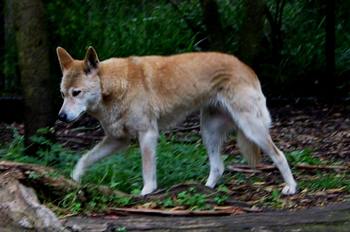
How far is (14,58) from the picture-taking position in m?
7.61

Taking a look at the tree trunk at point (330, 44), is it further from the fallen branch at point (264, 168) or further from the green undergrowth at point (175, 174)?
the fallen branch at point (264, 168)

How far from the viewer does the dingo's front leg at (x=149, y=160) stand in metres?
4.80

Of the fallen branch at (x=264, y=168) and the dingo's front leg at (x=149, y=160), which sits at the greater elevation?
the dingo's front leg at (x=149, y=160)

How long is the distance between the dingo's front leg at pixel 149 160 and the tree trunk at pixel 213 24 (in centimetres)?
324

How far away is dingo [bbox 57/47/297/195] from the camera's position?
192 inches

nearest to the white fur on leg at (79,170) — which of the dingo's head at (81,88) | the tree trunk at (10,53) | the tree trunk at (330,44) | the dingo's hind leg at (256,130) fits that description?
the dingo's head at (81,88)

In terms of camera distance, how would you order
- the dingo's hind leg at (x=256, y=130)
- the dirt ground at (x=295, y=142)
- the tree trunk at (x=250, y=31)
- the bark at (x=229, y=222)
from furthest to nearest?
the tree trunk at (x=250, y=31)
the dingo's hind leg at (x=256, y=130)
the dirt ground at (x=295, y=142)
the bark at (x=229, y=222)

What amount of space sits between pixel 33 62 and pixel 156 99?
1372 mm

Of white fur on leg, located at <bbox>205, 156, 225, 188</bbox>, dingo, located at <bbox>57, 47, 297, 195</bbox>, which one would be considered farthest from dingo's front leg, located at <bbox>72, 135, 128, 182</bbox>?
white fur on leg, located at <bbox>205, 156, 225, 188</bbox>

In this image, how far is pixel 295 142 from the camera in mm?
6797

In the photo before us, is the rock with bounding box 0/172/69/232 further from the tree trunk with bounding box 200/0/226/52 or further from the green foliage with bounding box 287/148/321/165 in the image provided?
the tree trunk with bounding box 200/0/226/52

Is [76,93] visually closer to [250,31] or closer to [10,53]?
[10,53]

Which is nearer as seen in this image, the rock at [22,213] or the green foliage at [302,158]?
the rock at [22,213]

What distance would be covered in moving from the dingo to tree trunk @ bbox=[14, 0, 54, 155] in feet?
1.22
